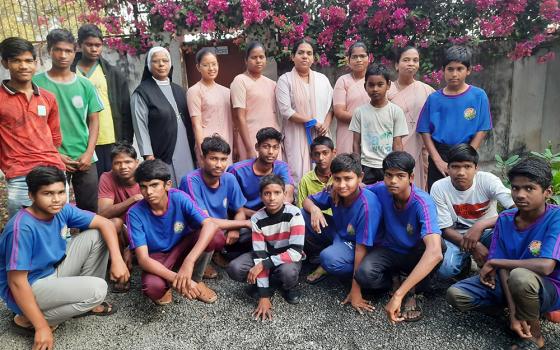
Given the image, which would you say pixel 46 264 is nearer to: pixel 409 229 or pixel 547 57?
pixel 409 229

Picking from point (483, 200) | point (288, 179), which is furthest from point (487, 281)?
point (288, 179)

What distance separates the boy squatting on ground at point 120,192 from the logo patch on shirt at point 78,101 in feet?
1.48

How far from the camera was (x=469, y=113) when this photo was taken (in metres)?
3.44

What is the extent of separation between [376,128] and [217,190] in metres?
1.45

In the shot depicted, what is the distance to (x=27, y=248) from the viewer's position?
96.0 inches

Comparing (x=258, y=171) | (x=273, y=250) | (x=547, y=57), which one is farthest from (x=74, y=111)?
(x=547, y=57)

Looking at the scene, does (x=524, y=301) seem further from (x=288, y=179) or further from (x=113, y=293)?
(x=113, y=293)

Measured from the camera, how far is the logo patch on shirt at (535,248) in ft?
7.63

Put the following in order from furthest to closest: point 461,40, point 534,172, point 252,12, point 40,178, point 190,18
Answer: point 461,40, point 190,18, point 252,12, point 40,178, point 534,172

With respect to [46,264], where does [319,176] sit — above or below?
above

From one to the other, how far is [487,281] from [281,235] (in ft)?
4.45

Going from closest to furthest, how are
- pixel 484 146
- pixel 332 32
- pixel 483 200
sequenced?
pixel 483 200 → pixel 332 32 → pixel 484 146

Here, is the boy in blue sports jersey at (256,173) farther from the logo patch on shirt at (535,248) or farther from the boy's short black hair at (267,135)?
the logo patch on shirt at (535,248)

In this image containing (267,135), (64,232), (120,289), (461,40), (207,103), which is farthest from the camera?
(461,40)
